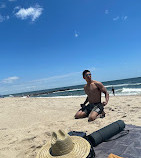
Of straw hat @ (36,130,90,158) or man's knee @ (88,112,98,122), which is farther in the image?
man's knee @ (88,112,98,122)

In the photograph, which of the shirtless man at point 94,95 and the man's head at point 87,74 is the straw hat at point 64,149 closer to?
the shirtless man at point 94,95

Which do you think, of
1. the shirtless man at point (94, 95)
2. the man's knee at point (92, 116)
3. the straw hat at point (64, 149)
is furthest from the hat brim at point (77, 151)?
the shirtless man at point (94, 95)

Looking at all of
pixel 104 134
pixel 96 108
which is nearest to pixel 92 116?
pixel 96 108

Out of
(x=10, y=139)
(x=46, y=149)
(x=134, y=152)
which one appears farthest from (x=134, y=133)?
(x=10, y=139)

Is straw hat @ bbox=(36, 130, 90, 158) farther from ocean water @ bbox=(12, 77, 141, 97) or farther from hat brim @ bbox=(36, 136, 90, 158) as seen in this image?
ocean water @ bbox=(12, 77, 141, 97)

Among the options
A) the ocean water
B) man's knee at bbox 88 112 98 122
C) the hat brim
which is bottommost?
the ocean water

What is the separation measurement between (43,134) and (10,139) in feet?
2.65

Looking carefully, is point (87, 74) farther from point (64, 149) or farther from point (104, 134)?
point (64, 149)

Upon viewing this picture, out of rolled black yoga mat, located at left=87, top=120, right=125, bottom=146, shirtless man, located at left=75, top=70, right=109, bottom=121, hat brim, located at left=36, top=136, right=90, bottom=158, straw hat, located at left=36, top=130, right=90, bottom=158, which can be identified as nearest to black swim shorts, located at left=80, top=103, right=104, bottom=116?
shirtless man, located at left=75, top=70, right=109, bottom=121

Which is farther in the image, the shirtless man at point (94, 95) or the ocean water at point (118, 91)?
the ocean water at point (118, 91)

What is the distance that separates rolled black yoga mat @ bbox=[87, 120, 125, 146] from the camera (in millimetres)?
2594

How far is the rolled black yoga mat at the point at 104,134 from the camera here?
259cm

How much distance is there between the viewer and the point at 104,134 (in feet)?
8.92

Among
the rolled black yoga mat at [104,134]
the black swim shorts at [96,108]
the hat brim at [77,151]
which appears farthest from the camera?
the black swim shorts at [96,108]
